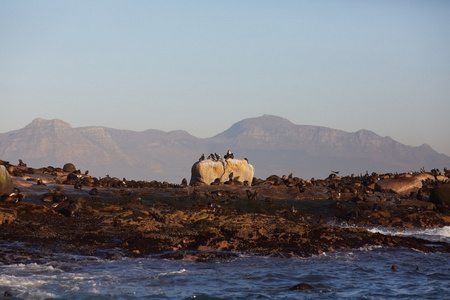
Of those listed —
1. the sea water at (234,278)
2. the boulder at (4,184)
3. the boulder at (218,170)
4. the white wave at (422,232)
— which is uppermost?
the boulder at (218,170)

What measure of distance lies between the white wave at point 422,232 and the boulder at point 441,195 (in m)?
7.01

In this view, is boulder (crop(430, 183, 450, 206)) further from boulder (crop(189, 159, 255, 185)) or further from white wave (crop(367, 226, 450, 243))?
boulder (crop(189, 159, 255, 185))

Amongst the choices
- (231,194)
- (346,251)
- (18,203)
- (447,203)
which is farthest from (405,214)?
(18,203)

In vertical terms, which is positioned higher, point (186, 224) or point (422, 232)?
point (186, 224)

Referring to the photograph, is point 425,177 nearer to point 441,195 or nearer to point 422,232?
point 441,195

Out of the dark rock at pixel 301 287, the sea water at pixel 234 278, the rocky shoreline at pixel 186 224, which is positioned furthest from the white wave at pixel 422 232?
the dark rock at pixel 301 287

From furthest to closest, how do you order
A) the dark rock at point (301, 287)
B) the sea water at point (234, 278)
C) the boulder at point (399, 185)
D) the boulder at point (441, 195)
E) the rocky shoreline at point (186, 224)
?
the boulder at point (399, 185) < the boulder at point (441, 195) < the rocky shoreline at point (186, 224) < the dark rock at point (301, 287) < the sea water at point (234, 278)

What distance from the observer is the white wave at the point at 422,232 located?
23616mm

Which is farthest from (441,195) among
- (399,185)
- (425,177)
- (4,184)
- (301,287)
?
(4,184)

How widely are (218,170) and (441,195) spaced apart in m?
15.2

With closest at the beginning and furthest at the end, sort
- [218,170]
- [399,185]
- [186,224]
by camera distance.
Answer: [186,224], [218,170], [399,185]

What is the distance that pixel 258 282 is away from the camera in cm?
1380

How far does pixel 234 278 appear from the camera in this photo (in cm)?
1420

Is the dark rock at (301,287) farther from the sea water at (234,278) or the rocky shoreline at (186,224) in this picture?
the rocky shoreline at (186,224)
